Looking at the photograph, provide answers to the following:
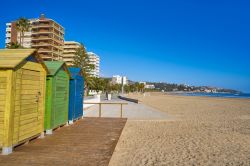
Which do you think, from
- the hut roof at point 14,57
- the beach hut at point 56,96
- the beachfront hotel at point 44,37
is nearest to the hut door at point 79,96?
the beach hut at point 56,96

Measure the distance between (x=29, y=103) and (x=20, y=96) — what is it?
700 millimetres

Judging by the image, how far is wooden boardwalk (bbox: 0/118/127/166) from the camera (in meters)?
5.90

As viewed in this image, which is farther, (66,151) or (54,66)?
(54,66)

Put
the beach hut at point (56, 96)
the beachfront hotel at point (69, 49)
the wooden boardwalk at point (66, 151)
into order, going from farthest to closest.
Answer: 1. the beachfront hotel at point (69, 49)
2. the beach hut at point (56, 96)
3. the wooden boardwalk at point (66, 151)

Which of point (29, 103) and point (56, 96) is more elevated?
point (56, 96)

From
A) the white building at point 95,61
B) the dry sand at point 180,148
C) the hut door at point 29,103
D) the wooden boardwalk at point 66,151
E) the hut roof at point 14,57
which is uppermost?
the white building at point 95,61

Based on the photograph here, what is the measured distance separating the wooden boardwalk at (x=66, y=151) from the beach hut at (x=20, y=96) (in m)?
0.35

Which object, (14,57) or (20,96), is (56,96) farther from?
(14,57)

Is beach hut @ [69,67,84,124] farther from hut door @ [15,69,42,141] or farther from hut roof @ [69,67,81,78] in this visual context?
hut door @ [15,69,42,141]

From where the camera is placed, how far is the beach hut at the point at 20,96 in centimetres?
614

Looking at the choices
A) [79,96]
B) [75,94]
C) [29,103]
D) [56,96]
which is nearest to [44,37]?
[79,96]

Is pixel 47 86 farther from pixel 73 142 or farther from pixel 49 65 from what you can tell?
pixel 73 142

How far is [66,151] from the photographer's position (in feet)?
22.8

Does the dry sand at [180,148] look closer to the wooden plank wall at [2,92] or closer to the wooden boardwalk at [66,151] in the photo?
the wooden boardwalk at [66,151]
